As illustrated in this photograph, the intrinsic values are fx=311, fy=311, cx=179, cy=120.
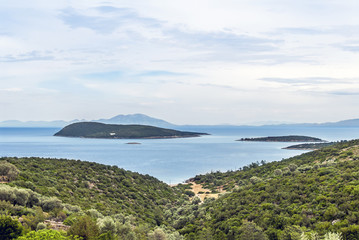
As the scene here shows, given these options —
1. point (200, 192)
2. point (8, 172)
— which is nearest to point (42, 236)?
point (8, 172)

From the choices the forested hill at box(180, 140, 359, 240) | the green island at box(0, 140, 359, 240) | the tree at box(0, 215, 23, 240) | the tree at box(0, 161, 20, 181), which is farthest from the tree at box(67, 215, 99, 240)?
the tree at box(0, 161, 20, 181)

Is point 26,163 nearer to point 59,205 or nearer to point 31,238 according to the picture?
point 59,205

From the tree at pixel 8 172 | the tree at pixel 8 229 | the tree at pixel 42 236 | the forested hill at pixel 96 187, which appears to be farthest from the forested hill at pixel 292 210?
the tree at pixel 8 172

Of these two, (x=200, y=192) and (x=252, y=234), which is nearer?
(x=252, y=234)

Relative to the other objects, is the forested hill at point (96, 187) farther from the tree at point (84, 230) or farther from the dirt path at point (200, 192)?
the tree at point (84, 230)

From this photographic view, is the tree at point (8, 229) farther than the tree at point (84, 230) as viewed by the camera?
No

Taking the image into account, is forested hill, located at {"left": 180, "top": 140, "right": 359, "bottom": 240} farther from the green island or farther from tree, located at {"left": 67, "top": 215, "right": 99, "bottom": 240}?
tree, located at {"left": 67, "top": 215, "right": 99, "bottom": 240}

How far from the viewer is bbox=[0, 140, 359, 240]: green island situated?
63.7ft

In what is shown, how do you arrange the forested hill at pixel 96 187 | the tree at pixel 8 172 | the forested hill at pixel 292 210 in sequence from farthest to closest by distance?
1. the forested hill at pixel 96 187
2. the tree at pixel 8 172
3. the forested hill at pixel 292 210

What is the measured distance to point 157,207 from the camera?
129 feet

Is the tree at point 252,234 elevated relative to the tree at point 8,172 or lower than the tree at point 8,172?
lower

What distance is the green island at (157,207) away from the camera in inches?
765

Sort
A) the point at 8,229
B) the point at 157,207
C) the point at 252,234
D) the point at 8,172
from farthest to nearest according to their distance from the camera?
the point at 157,207 < the point at 8,172 < the point at 252,234 < the point at 8,229

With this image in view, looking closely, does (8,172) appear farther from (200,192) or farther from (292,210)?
(200,192)
